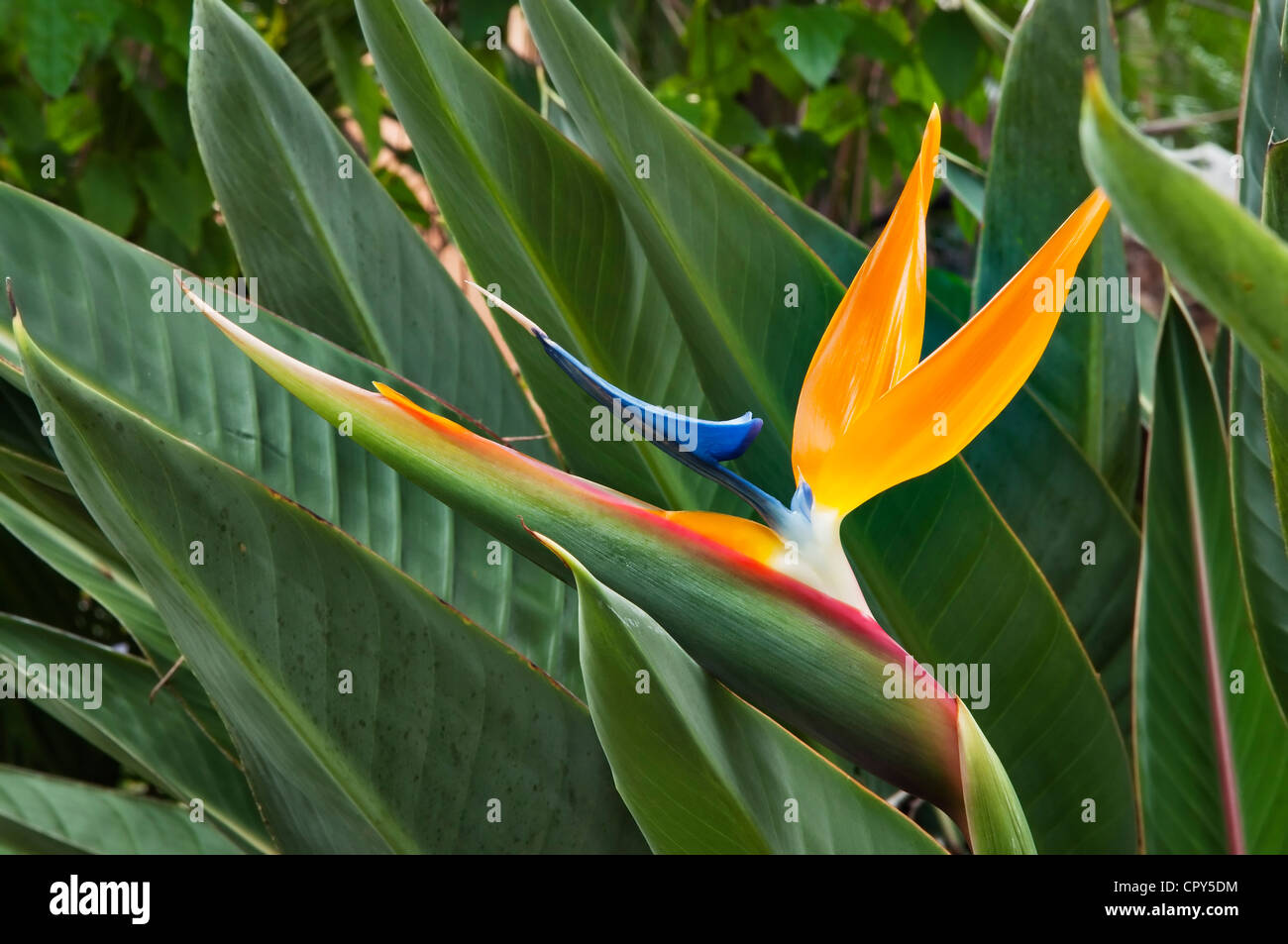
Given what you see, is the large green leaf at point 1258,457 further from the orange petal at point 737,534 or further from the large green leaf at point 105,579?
the large green leaf at point 105,579

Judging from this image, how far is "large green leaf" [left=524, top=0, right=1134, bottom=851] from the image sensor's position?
1.51 ft

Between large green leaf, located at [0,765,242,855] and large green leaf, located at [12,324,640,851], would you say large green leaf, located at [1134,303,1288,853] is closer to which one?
large green leaf, located at [12,324,640,851]

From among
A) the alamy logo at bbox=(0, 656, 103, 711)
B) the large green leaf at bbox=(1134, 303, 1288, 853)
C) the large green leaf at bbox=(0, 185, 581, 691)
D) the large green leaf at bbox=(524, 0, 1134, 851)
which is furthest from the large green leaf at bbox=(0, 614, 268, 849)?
the large green leaf at bbox=(1134, 303, 1288, 853)

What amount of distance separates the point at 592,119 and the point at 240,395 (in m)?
0.19

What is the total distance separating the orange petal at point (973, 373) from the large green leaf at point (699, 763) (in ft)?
0.24

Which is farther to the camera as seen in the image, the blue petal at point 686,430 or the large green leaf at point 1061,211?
the large green leaf at point 1061,211

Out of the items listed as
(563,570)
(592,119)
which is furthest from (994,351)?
(592,119)

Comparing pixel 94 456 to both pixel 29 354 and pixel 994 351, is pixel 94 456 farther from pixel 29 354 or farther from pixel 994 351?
pixel 994 351

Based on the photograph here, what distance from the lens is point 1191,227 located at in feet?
0.56
